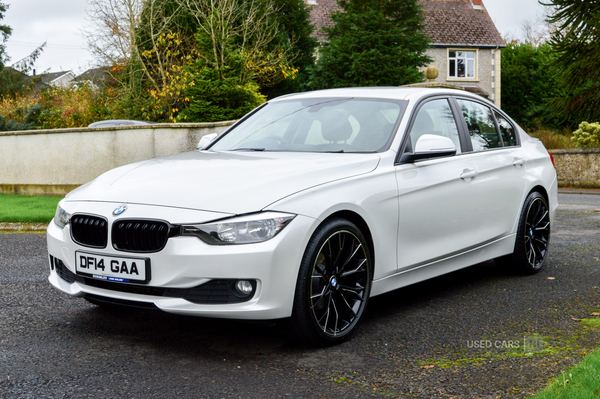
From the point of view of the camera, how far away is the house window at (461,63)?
4372 centimetres

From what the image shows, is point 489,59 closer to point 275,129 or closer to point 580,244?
point 580,244

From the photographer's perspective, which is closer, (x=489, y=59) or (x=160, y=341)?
(x=160, y=341)

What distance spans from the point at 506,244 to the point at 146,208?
136 inches

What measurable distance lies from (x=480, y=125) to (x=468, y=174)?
805 mm

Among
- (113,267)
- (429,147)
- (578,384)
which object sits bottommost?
(578,384)

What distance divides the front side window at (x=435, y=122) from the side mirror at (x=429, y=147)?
125 millimetres

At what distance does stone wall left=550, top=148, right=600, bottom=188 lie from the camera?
68.6 ft

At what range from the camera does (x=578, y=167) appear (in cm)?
2111

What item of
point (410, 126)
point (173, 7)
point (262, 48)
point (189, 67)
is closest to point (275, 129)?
point (410, 126)

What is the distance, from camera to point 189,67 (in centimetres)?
2209

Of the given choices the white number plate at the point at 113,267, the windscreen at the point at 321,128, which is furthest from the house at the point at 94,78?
the white number plate at the point at 113,267

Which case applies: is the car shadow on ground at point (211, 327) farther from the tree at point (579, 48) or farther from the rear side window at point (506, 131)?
the tree at point (579, 48)

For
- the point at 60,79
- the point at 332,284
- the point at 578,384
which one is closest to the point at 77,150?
the point at 332,284

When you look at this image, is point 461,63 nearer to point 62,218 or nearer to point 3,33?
point 3,33
